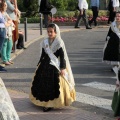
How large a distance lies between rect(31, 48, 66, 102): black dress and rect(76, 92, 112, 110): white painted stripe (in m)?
0.85

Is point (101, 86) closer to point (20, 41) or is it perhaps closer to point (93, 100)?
point (93, 100)

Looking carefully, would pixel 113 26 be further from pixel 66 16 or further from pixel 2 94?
pixel 66 16

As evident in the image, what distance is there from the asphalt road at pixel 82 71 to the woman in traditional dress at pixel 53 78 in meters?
0.52

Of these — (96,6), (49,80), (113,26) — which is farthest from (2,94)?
(96,6)

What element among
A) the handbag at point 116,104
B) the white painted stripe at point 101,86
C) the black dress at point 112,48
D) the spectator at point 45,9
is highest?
the spectator at point 45,9

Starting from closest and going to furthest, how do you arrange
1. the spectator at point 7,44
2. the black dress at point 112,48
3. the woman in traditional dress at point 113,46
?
the woman in traditional dress at point 113,46
the black dress at point 112,48
the spectator at point 7,44

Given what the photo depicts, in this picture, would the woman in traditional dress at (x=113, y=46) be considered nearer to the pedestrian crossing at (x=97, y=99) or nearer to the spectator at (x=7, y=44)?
the pedestrian crossing at (x=97, y=99)

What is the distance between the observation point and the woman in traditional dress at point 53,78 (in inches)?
244

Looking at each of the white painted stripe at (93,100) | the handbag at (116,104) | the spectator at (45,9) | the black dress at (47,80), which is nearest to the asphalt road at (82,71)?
the white painted stripe at (93,100)

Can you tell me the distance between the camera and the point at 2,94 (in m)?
3.38

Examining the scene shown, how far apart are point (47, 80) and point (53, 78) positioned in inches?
4.3

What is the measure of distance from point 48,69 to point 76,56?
17.5 ft

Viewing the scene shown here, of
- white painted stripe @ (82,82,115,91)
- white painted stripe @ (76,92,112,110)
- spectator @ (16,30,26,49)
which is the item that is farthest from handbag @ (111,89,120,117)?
spectator @ (16,30,26,49)

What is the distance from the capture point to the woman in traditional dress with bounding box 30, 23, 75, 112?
6207mm
